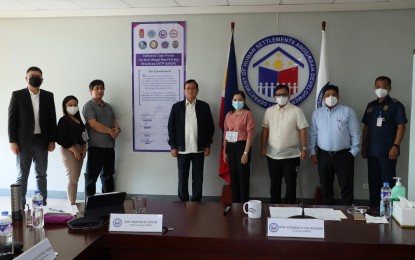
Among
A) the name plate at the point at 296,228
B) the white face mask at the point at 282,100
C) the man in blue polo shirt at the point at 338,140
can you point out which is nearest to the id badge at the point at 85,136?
the white face mask at the point at 282,100

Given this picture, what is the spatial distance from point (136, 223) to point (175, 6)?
3.20 meters

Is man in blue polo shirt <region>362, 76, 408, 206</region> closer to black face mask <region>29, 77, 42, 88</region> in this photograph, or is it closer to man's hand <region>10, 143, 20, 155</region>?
black face mask <region>29, 77, 42, 88</region>

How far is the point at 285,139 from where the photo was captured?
3.75 metres

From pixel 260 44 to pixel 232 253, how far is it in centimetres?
317

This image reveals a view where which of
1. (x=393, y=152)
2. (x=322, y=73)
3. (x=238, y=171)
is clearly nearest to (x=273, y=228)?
(x=238, y=171)

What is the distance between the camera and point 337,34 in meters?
4.20

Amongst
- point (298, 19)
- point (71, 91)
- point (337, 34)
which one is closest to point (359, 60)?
point (337, 34)

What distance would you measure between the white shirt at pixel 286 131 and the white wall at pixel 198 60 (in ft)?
1.81

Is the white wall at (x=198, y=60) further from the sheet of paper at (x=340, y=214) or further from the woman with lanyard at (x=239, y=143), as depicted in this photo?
the sheet of paper at (x=340, y=214)

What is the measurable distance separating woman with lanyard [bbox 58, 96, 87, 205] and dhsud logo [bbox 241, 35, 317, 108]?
200 centimetres

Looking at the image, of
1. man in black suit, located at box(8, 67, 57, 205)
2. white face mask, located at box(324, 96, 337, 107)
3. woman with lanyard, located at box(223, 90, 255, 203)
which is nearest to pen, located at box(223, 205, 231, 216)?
woman with lanyard, located at box(223, 90, 255, 203)

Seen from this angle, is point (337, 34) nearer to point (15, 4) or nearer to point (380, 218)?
point (380, 218)

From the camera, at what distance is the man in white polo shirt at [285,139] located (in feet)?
12.3

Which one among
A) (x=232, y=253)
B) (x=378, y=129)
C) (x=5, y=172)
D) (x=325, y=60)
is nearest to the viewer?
(x=232, y=253)
